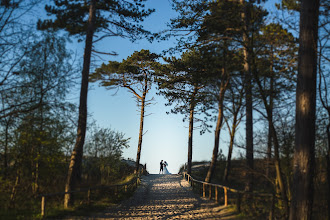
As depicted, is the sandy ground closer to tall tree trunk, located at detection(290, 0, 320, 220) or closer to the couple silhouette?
tall tree trunk, located at detection(290, 0, 320, 220)

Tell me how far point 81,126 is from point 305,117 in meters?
8.86

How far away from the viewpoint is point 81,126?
516 inches

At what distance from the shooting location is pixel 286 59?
1531 cm

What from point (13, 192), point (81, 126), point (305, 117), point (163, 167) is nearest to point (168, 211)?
point (81, 126)

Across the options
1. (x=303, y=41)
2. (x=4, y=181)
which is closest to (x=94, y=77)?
(x=4, y=181)

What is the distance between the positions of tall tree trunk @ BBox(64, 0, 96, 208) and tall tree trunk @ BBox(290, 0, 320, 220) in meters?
8.38

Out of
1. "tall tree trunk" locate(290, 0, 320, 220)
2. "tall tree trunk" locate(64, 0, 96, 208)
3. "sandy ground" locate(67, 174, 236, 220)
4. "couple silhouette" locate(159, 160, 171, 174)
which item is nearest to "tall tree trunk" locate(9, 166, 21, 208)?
"tall tree trunk" locate(64, 0, 96, 208)

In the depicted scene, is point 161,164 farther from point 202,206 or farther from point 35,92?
point 35,92

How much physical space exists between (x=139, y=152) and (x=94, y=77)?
8.89 m

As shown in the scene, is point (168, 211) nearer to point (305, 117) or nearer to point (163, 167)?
point (305, 117)

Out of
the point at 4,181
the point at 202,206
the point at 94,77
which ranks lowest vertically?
the point at 202,206

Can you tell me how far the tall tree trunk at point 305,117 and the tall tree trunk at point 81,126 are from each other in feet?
27.5

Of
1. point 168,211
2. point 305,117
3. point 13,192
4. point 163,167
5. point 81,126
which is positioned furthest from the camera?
point 163,167

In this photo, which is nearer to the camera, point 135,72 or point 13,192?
point 13,192
